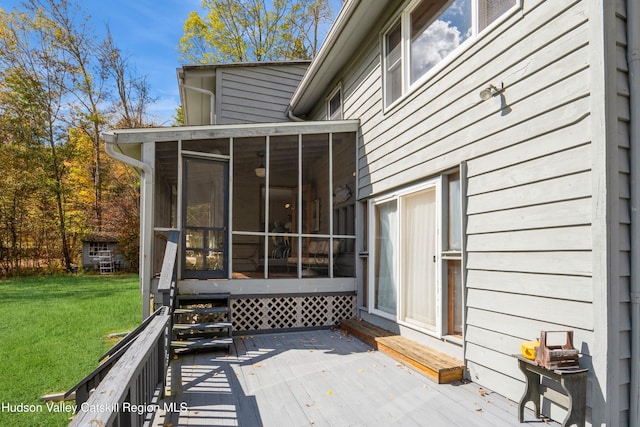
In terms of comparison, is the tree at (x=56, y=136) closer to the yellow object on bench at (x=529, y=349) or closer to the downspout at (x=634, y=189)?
the yellow object on bench at (x=529, y=349)

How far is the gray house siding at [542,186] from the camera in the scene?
2.37 metres

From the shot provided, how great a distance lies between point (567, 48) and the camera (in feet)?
8.73

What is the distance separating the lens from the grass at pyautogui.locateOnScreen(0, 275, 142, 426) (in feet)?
12.1

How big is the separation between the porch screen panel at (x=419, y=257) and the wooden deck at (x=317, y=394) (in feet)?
2.19

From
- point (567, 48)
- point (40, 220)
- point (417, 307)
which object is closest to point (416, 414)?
point (417, 307)

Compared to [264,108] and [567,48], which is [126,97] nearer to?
[264,108]

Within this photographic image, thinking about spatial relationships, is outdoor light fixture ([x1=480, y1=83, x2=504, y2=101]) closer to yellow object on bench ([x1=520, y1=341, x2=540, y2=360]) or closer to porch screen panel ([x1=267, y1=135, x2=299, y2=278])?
yellow object on bench ([x1=520, y1=341, x2=540, y2=360])

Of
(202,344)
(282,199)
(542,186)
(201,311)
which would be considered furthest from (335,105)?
(542,186)

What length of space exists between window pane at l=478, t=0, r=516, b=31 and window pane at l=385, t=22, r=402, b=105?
149 cm

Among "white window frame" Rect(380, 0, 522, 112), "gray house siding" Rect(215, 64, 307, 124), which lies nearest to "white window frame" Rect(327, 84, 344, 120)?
"white window frame" Rect(380, 0, 522, 112)

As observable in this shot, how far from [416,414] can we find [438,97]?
3103 millimetres

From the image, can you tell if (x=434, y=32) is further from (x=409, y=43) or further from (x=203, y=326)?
(x=203, y=326)

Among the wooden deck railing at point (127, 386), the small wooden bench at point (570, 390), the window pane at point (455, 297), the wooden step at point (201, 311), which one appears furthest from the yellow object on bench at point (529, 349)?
the wooden step at point (201, 311)

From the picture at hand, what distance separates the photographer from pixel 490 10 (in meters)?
3.48
